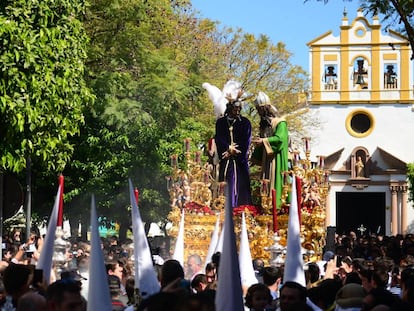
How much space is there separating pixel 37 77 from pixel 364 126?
166 feet

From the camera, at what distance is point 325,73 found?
6781 centimetres

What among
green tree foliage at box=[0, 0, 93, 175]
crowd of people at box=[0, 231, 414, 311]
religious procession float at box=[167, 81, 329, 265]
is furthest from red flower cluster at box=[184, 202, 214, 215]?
crowd of people at box=[0, 231, 414, 311]

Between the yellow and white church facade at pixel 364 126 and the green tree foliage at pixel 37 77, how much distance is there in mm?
45024

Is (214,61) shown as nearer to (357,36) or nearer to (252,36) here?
(252,36)

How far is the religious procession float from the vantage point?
1958cm

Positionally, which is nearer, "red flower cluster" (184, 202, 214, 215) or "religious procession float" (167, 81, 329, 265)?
"religious procession float" (167, 81, 329, 265)

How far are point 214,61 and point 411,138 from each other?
97.1ft

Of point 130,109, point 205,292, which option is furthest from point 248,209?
point 205,292

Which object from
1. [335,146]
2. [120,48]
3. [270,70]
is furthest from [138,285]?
[335,146]

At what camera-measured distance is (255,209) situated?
2039 cm

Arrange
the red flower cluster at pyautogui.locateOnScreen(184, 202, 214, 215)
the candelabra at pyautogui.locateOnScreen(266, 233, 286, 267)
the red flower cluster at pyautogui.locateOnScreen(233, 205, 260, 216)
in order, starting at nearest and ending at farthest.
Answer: the candelabra at pyautogui.locateOnScreen(266, 233, 286, 267) → the red flower cluster at pyautogui.locateOnScreen(233, 205, 260, 216) → the red flower cluster at pyautogui.locateOnScreen(184, 202, 214, 215)

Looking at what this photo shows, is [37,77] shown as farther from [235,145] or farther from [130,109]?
[130,109]

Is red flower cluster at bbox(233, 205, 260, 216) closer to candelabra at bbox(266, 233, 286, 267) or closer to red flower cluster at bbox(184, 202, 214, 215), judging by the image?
red flower cluster at bbox(184, 202, 214, 215)

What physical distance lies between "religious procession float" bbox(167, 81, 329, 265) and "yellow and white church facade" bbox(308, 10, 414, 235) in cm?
4286
